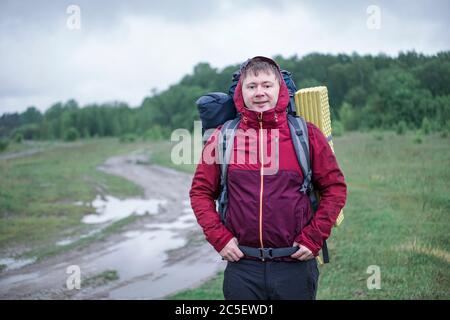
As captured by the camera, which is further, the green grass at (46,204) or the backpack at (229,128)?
the green grass at (46,204)

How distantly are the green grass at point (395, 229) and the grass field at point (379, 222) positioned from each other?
0.4 inches

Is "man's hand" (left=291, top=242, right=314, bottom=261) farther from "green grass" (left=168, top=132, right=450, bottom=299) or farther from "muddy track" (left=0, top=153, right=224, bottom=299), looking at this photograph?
"muddy track" (left=0, top=153, right=224, bottom=299)

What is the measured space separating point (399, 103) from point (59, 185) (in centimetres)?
1327

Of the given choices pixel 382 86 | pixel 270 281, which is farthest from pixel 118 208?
pixel 270 281

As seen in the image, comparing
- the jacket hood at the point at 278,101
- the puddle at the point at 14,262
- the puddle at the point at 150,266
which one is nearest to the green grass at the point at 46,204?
the puddle at the point at 14,262

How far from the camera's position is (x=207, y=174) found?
3.08 m

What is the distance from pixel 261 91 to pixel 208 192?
0.71 m

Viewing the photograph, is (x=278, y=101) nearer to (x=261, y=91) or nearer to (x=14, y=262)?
(x=261, y=91)

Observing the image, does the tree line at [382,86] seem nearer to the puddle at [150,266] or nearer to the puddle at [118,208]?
the puddle at [150,266]

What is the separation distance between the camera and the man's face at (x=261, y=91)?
3.02 metres

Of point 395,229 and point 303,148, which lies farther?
point 395,229

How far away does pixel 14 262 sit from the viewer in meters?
8.59

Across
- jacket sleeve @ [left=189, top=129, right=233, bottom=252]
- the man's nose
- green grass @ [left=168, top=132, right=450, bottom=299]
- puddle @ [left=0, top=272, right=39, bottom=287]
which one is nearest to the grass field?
green grass @ [left=168, top=132, right=450, bottom=299]
